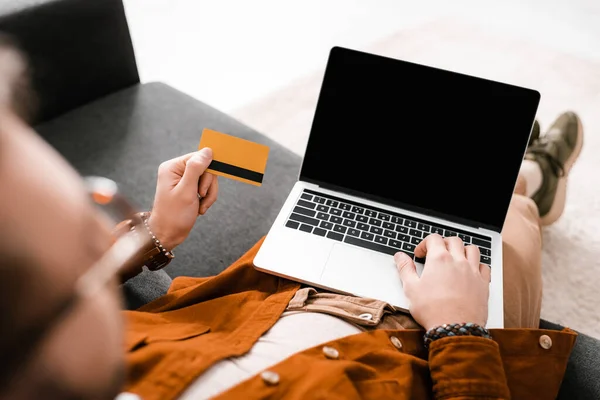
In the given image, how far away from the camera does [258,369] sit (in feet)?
1.84

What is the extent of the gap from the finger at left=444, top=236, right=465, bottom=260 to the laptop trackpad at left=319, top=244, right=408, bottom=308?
10 centimetres

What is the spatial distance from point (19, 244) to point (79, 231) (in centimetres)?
3

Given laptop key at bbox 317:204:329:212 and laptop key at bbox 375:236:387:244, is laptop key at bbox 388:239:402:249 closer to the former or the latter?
laptop key at bbox 375:236:387:244

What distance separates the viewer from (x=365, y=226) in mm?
878

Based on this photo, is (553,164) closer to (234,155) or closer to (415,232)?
(415,232)

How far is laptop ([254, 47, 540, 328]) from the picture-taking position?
0.81m

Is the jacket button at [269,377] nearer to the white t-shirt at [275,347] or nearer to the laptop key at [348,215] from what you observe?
the white t-shirt at [275,347]

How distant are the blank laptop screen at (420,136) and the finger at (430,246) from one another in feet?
0.41

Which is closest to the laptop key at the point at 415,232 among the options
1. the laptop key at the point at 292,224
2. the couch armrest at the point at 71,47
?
the laptop key at the point at 292,224

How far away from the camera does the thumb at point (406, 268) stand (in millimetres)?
743

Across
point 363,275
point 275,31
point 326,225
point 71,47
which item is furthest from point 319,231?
point 275,31

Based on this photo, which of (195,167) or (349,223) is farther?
(349,223)

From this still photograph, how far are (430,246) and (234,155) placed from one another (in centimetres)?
36

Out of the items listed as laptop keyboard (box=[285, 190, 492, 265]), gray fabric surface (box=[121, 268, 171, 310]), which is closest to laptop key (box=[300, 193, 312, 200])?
laptop keyboard (box=[285, 190, 492, 265])
